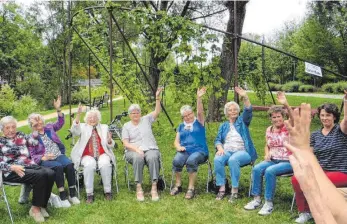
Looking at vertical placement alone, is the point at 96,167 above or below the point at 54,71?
below

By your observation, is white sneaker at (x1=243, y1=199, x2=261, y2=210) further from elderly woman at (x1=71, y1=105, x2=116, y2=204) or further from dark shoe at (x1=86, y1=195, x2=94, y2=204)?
dark shoe at (x1=86, y1=195, x2=94, y2=204)

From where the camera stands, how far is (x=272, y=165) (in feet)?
14.7

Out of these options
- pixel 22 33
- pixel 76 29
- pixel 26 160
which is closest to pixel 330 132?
pixel 26 160

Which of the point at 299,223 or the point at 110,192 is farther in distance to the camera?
the point at 110,192

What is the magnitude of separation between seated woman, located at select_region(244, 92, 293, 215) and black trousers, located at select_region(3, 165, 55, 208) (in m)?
2.19

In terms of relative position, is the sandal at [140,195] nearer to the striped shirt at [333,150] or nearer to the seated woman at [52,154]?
the seated woman at [52,154]

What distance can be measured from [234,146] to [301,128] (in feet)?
11.6

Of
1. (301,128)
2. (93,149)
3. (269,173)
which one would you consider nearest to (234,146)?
(269,173)

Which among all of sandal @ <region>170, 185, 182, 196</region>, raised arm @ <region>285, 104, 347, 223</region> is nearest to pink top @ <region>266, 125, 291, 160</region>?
sandal @ <region>170, 185, 182, 196</region>

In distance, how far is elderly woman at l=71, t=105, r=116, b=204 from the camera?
4.84 m

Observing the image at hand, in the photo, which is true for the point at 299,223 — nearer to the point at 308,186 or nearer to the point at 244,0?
the point at 308,186

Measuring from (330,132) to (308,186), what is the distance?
2.95 metres

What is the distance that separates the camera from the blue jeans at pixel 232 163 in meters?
4.68

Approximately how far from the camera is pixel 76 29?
7555 mm
